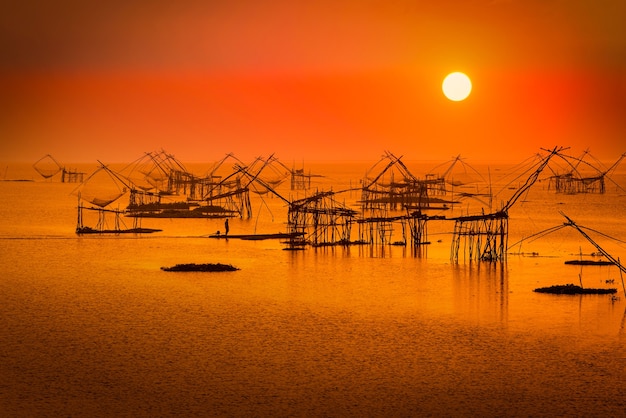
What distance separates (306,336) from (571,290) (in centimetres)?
660

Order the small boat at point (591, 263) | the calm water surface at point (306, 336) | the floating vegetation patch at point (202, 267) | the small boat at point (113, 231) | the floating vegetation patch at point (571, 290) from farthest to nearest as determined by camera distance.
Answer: the small boat at point (113, 231) → the small boat at point (591, 263) → the floating vegetation patch at point (202, 267) → the floating vegetation patch at point (571, 290) → the calm water surface at point (306, 336)

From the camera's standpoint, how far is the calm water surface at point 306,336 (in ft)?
33.7

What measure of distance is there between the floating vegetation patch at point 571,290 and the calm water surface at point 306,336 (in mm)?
363

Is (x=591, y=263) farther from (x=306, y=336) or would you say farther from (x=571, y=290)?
(x=306, y=336)

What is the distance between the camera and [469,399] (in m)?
10.3

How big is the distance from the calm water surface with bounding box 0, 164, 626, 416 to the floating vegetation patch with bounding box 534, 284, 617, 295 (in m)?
0.36

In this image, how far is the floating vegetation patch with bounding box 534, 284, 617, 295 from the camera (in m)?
17.0

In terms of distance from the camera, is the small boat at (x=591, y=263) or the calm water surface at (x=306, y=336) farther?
the small boat at (x=591, y=263)

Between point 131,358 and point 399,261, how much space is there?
11.4 meters

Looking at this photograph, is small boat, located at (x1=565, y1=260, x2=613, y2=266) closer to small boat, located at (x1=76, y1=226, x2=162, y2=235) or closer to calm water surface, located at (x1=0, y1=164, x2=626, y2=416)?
calm water surface, located at (x1=0, y1=164, x2=626, y2=416)

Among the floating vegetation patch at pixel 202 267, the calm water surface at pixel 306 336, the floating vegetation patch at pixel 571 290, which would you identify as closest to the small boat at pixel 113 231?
the calm water surface at pixel 306 336

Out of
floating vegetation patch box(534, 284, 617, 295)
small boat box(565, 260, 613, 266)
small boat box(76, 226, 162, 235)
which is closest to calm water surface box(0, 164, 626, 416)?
floating vegetation patch box(534, 284, 617, 295)

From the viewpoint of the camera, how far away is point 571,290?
1725cm

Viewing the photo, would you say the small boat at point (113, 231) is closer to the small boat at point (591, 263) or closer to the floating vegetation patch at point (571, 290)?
the small boat at point (591, 263)
